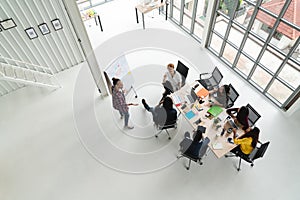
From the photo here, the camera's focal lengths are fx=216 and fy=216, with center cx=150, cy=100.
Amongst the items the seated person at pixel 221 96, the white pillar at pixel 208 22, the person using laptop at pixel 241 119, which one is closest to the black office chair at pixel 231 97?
the seated person at pixel 221 96

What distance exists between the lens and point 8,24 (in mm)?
5016

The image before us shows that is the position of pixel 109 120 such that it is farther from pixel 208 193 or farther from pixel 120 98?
pixel 208 193

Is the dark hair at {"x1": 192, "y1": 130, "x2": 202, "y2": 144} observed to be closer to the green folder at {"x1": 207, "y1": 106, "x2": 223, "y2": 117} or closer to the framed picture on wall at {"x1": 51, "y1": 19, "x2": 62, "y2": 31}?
the green folder at {"x1": 207, "y1": 106, "x2": 223, "y2": 117}

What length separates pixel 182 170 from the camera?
15.9 feet

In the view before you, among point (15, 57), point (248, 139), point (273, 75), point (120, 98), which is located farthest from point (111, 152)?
point (273, 75)

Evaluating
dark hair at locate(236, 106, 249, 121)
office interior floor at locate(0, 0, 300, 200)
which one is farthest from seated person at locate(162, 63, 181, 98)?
dark hair at locate(236, 106, 249, 121)

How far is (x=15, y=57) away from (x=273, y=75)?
21.6ft

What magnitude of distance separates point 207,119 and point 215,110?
0.29 m

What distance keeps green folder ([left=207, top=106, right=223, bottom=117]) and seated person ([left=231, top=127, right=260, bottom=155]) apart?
51 centimetres

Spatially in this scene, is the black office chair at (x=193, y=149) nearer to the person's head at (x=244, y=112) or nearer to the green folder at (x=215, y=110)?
the green folder at (x=215, y=110)

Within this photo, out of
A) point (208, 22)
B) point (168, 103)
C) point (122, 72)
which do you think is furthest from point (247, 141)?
point (208, 22)

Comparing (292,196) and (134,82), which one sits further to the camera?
(134,82)

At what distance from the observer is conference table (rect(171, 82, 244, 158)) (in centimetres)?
438

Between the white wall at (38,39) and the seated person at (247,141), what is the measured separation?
4972mm
